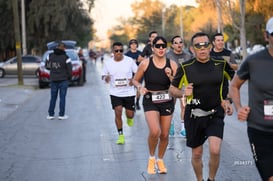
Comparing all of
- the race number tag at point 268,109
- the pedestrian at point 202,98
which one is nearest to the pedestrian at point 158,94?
the pedestrian at point 202,98

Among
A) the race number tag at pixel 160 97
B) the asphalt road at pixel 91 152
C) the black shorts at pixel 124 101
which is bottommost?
the asphalt road at pixel 91 152

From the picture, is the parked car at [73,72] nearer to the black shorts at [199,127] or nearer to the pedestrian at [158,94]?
the pedestrian at [158,94]

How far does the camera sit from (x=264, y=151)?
509cm

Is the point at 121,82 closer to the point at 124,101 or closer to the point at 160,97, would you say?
the point at 124,101

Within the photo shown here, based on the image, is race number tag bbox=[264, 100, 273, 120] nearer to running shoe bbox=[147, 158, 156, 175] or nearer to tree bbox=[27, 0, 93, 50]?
running shoe bbox=[147, 158, 156, 175]

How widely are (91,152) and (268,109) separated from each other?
530 cm

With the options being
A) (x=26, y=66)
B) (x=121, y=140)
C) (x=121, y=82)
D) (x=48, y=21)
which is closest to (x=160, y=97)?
(x=121, y=82)

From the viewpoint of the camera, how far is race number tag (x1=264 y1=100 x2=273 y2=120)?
5025 millimetres

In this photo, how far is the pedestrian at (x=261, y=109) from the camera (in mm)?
5043

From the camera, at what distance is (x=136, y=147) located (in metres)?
10.2

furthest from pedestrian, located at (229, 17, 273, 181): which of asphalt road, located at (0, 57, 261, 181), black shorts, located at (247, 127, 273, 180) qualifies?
asphalt road, located at (0, 57, 261, 181)

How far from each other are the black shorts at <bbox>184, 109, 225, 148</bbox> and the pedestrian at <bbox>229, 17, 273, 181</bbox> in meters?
1.46

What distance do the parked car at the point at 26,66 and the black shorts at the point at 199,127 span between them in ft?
103

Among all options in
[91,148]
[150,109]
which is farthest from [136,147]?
[150,109]
